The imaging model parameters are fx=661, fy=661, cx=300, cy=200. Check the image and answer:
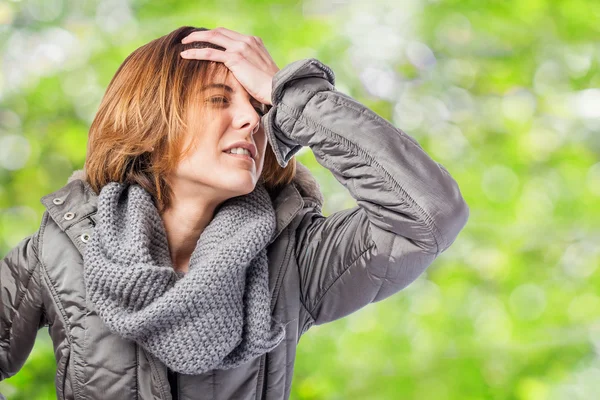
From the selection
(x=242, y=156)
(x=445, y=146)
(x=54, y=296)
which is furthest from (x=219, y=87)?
(x=445, y=146)

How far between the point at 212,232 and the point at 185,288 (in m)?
0.14

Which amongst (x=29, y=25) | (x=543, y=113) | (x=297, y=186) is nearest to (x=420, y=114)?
(x=543, y=113)

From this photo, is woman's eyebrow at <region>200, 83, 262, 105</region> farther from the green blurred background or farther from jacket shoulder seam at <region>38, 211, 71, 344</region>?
the green blurred background

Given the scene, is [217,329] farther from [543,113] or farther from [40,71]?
[543,113]

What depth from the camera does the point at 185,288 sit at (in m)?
0.98

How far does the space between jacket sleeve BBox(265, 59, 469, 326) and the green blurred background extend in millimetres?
846

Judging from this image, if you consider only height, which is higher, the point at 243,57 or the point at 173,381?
the point at 243,57

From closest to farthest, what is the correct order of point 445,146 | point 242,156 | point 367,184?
point 367,184
point 242,156
point 445,146

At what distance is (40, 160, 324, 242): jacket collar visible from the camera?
1.10 metres

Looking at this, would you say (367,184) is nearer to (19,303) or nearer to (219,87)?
(219,87)

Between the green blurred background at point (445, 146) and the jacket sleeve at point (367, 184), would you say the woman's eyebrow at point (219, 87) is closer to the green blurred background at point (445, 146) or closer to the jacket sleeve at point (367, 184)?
the jacket sleeve at point (367, 184)

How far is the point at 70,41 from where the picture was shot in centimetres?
181

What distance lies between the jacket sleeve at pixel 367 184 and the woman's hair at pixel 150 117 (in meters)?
0.17

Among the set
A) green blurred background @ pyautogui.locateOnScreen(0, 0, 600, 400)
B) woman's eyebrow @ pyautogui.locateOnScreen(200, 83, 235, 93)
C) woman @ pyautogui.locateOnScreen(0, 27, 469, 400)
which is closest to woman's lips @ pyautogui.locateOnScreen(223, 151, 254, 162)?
woman @ pyautogui.locateOnScreen(0, 27, 469, 400)
